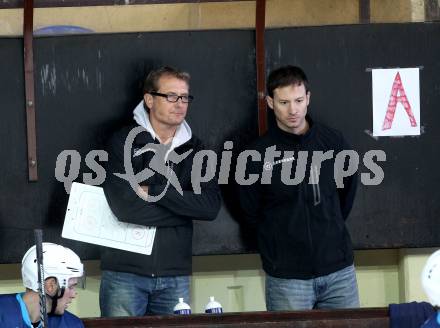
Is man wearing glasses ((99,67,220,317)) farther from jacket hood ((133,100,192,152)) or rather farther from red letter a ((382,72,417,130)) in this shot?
red letter a ((382,72,417,130))

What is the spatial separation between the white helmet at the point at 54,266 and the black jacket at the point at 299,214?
126 centimetres

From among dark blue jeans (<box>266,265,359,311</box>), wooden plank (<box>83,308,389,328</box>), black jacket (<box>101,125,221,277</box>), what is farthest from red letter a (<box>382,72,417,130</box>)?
wooden plank (<box>83,308,389,328</box>)

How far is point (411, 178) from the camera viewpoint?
741 cm

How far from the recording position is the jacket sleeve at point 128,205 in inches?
261

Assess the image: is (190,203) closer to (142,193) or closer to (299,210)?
(142,193)

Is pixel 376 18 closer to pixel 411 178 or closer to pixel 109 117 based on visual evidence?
pixel 411 178

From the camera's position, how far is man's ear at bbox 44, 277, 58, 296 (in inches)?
229

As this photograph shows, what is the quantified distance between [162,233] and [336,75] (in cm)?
146

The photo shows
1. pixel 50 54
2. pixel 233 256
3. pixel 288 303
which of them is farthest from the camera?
pixel 233 256

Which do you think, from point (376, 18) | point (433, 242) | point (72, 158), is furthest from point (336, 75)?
point (72, 158)

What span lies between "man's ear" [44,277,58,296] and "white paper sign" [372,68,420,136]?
2400mm

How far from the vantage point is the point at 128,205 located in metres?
6.65

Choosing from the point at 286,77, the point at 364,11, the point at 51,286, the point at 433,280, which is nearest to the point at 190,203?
the point at 286,77

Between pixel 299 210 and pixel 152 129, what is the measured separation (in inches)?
36.1
